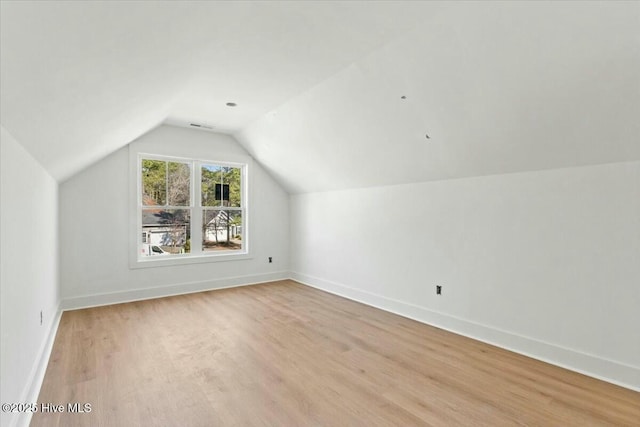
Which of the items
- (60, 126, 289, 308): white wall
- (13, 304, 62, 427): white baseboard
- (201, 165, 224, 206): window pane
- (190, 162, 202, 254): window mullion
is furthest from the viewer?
(201, 165, 224, 206): window pane

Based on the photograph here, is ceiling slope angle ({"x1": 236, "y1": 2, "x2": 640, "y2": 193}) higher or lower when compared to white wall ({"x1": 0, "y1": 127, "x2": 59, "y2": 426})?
higher

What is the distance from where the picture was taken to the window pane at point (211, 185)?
17.8 feet

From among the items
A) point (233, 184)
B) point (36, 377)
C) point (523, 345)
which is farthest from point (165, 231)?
point (523, 345)

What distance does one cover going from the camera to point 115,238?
179 inches

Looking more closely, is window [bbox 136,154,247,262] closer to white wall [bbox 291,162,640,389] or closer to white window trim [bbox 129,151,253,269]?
white window trim [bbox 129,151,253,269]

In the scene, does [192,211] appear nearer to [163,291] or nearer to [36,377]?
[163,291]

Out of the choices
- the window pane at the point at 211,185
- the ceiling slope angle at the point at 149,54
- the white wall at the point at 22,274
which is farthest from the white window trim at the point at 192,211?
the white wall at the point at 22,274

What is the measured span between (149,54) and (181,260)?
152 inches

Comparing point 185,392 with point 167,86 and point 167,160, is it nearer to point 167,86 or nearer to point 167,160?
point 167,86

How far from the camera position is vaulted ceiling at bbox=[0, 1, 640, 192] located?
1.35 metres

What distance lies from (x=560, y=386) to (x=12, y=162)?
12.2 ft

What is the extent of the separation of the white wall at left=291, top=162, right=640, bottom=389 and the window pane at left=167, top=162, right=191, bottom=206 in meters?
2.80

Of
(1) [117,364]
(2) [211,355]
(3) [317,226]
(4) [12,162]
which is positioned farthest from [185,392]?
(3) [317,226]

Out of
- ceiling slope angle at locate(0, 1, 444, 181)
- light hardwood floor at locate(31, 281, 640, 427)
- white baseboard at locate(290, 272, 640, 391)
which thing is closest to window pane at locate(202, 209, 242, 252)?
light hardwood floor at locate(31, 281, 640, 427)
